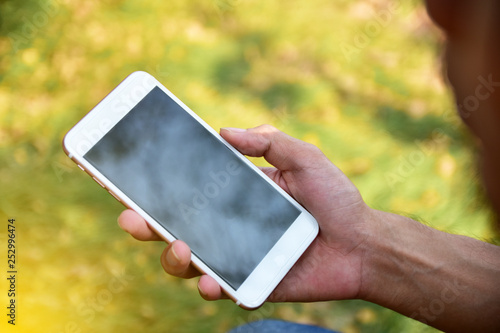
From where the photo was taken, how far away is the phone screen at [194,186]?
1.66 metres

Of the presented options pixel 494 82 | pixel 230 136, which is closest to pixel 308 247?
pixel 230 136

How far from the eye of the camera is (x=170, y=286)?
239 centimetres

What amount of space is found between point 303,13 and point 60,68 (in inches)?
60.9

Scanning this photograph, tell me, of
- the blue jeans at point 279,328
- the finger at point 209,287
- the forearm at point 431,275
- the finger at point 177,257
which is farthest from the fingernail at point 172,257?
the forearm at point 431,275

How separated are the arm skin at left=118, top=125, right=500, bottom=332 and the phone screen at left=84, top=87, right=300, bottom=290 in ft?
0.41

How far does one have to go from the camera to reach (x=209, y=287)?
5.29ft

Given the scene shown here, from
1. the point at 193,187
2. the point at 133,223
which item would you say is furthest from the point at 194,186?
the point at 133,223

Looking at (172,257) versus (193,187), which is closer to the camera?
(172,257)

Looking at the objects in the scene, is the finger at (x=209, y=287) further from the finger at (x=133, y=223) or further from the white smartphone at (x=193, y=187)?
the finger at (x=133, y=223)

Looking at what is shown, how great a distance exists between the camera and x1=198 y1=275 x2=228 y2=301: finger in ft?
5.29

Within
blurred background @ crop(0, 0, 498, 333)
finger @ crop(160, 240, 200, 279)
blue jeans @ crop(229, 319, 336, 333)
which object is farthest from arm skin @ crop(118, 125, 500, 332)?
blurred background @ crop(0, 0, 498, 333)

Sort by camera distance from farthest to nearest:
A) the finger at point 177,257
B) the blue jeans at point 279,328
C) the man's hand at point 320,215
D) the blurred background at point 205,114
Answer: the blurred background at point 205,114
the man's hand at point 320,215
the blue jeans at point 279,328
the finger at point 177,257

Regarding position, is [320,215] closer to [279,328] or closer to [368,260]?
[368,260]

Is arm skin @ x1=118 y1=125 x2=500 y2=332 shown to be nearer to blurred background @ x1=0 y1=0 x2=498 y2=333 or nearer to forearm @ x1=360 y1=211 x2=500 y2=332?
forearm @ x1=360 y1=211 x2=500 y2=332
